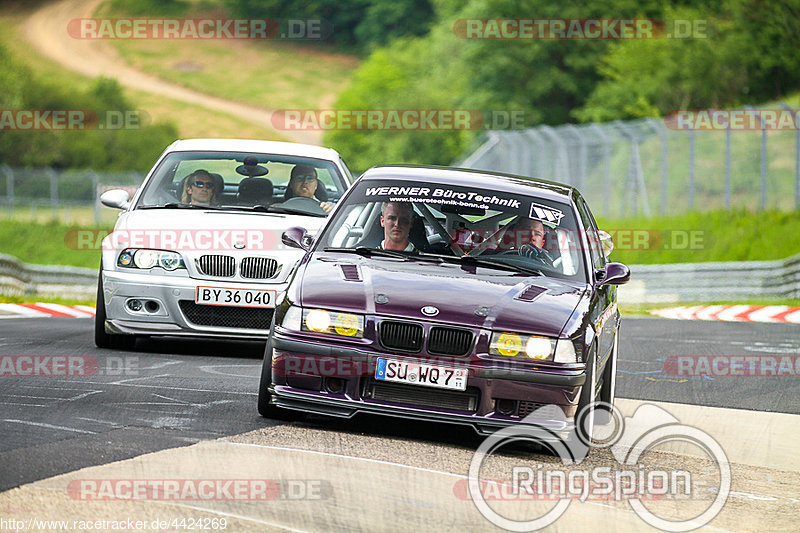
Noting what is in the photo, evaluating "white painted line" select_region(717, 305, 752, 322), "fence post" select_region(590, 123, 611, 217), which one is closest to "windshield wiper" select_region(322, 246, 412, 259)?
"white painted line" select_region(717, 305, 752, 322)

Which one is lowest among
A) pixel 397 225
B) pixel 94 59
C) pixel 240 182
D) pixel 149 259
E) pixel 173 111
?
pixel 149 259

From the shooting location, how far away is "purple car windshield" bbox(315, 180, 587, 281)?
8.07 m

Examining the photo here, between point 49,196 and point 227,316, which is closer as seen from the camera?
point 227,316

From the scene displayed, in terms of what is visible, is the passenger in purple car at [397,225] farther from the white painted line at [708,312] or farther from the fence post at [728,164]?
the fence post at [728,164]

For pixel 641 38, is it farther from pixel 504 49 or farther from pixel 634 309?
pixel 634 309

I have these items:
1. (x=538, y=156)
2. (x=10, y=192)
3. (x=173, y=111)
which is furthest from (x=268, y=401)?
(x=173, y=111)

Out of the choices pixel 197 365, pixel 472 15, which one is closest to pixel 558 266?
pixel 197 365

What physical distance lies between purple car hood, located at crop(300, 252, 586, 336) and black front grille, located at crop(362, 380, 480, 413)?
1.16 ft

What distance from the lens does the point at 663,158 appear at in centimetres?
2798

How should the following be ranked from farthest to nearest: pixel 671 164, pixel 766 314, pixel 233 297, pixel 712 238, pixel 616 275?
pixel 671 164, pixel 712 238, pixel 766 314, pixel 233 297, pixel 616 275

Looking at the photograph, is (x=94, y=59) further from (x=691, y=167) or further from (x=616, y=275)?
(x=616, y=275)

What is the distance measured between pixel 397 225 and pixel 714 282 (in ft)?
50.2

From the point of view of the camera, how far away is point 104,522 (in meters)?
4.86

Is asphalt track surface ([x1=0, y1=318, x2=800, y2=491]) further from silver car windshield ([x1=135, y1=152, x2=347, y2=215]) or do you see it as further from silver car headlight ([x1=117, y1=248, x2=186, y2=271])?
silver car windshield ([x1=135, y1=152, x2=347, y2=215])
